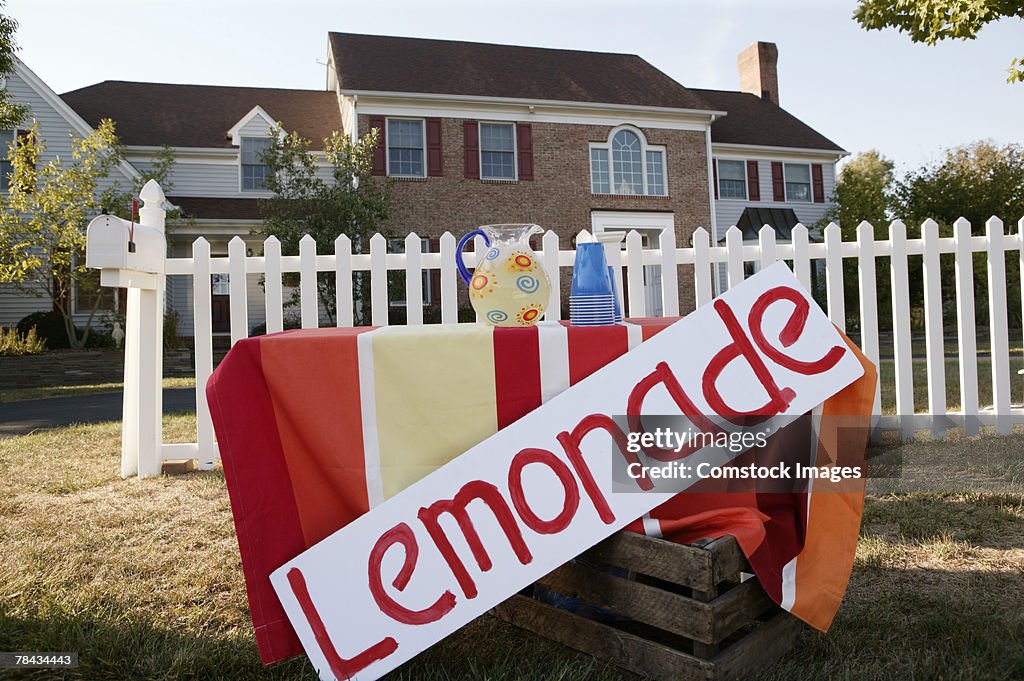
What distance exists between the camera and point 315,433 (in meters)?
1.77

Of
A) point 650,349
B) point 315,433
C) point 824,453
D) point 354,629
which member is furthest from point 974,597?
point 315,433

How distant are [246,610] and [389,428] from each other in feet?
2.67

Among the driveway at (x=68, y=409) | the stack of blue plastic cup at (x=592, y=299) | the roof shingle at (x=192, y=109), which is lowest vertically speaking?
the driveway at (x=68, y=409)

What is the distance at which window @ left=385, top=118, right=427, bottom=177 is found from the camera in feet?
52.5

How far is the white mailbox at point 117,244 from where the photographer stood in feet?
10.3

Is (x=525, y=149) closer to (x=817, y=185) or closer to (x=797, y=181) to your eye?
(x=797, y=181)

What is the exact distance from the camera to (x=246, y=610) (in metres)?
2.03

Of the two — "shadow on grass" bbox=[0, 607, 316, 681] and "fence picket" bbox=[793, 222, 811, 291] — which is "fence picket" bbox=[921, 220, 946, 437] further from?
"shadow on grass" bbox=[0, 607, 316, 681]

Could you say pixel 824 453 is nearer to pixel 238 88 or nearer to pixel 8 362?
pixel 8 362

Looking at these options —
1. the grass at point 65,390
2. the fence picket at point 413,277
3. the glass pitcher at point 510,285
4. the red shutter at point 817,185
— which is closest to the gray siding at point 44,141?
the grass at point 65,390

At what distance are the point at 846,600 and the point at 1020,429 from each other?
333cm

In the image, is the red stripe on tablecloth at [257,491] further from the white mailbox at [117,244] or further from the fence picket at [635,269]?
the fence picket at [635,269]

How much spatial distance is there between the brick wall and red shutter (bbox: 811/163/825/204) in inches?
197

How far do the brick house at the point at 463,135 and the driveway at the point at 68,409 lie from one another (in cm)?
683
